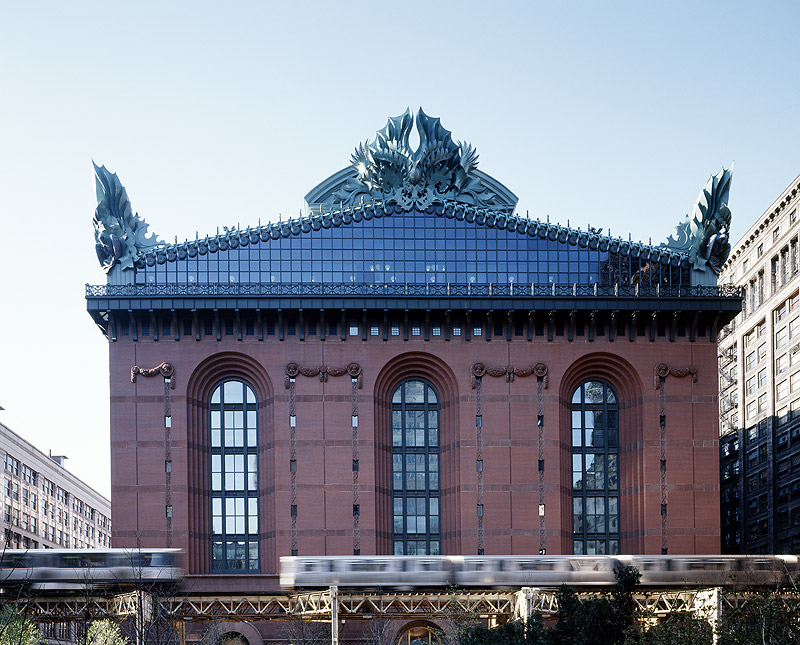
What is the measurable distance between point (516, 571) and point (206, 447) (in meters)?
29.0

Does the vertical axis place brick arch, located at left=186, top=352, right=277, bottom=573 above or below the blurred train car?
above

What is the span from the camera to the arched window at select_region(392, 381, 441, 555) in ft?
289

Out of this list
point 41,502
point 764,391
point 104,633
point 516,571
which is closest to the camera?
point 516,571

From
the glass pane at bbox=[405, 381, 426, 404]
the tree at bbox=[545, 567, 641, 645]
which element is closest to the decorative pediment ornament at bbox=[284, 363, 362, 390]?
the glass pane at bbox=[405, 381, 426, 404]

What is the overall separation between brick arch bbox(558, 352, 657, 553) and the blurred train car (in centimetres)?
3176

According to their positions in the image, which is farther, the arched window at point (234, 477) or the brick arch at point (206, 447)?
the arched window at point (234, 477)

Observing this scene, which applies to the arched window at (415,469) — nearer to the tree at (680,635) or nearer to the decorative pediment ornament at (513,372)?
the decorative pediment ornament at (513,372)

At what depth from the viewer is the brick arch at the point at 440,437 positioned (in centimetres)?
8700

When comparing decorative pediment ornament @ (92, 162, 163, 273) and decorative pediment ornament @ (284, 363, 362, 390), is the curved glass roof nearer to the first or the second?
decorative pediment ornament @ (92, 162, 163, 273)

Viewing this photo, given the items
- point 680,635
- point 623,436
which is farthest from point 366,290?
point 680,635

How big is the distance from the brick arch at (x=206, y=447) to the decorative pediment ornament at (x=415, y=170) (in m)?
16.0

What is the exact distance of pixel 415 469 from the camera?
88938mm

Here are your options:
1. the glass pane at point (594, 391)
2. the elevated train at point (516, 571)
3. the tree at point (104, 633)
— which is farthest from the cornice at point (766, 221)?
the tree at point (104, 633)

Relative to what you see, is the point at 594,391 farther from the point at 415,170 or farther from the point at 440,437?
the point at 415,170
